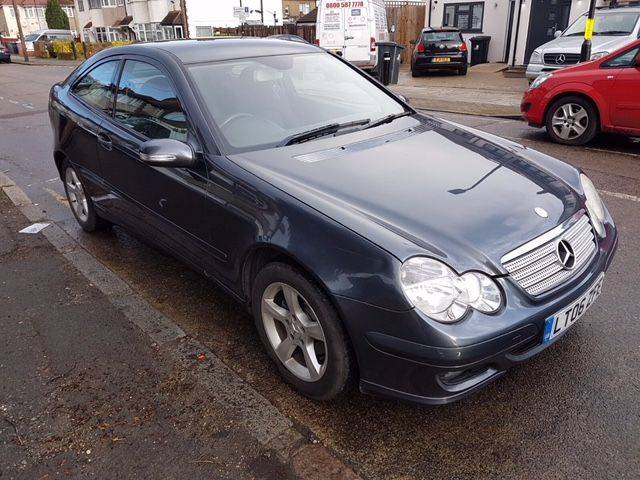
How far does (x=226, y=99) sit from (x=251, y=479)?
2064 mm

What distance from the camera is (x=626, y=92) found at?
664 centimetres

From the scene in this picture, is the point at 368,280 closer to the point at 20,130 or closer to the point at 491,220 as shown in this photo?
the point at 491,220

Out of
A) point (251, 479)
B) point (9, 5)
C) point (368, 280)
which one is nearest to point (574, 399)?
point (368, 280)

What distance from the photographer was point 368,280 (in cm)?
216

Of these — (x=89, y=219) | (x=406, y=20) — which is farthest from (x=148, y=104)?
(x=406, y=20)

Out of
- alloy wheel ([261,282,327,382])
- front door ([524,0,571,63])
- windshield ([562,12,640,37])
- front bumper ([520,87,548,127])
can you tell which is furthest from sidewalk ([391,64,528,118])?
alloy wheel ([261,282,327,382])

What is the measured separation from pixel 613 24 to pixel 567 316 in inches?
468

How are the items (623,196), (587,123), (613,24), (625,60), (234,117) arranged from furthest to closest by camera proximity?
(613,24)
(587,123)
(625,60)
(623,196)
(234,117)

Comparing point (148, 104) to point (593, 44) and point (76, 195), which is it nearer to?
point (76, 195)

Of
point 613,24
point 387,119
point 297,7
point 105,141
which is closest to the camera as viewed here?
point 387,119

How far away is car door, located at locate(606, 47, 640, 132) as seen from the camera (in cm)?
657

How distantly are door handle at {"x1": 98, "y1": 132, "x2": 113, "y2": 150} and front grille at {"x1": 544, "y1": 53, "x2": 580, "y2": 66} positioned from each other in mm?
10488

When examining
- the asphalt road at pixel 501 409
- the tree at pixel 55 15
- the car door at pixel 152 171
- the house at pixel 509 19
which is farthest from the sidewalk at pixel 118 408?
the tree at pixel 55 15

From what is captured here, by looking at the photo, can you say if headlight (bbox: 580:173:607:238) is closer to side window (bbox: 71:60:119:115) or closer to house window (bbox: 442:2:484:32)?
side window (bbox: 71:60:119:115)
